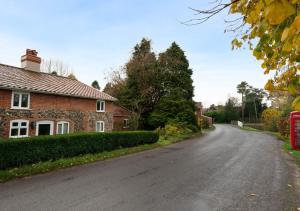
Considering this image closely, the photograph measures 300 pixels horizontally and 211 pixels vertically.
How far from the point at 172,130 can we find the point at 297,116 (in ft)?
41.5

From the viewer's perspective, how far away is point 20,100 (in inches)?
597

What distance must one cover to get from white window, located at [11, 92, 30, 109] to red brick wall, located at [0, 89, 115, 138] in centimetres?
24

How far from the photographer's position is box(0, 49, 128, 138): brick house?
1447cm

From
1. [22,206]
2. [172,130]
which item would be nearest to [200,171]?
[22,206]

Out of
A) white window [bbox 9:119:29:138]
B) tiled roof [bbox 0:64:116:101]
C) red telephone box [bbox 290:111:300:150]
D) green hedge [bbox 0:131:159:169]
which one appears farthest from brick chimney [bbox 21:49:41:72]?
red telephone box [bbox 290:111:300:150]

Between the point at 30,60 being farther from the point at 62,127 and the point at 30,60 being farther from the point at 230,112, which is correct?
the point at 230,112

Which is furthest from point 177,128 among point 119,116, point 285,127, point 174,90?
point 285,127

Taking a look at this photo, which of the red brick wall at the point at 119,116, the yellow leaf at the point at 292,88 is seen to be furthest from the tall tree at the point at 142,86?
the yellow leaf at the point at 292,88

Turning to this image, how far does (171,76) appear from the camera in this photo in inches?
1210

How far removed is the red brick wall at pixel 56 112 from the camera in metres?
14.2

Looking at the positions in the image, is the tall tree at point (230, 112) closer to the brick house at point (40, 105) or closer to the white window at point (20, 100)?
the brick house at point (40, 105)

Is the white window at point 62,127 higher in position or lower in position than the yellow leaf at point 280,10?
lower

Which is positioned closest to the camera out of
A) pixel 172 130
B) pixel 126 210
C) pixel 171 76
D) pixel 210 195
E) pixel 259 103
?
pixel 126 210

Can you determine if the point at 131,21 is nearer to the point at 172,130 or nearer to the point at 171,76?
the point at 172,130
